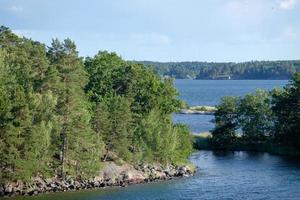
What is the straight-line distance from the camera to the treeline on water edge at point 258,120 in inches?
4328

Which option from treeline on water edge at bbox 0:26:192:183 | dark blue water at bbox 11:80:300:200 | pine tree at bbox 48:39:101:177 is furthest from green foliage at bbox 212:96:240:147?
pine tree at bbox 48:39:101:177

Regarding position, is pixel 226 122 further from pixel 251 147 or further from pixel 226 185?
pixel 226 185

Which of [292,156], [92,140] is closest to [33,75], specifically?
[92,140]

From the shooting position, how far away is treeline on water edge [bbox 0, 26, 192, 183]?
68.4 metres

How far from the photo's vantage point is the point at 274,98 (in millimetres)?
114750

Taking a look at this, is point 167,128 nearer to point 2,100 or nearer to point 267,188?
point 267,188

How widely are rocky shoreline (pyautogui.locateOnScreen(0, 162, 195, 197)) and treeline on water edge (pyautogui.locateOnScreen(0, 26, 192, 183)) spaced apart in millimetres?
1171

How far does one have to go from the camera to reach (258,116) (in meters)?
116

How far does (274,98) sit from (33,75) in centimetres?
5167

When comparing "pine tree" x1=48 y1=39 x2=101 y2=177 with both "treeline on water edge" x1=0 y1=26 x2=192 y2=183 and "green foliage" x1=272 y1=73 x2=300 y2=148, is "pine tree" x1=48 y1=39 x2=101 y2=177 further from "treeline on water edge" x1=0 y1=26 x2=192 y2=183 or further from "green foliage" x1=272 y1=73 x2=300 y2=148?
"green foliage" x1=272 y1=73 x2=300 y2=148

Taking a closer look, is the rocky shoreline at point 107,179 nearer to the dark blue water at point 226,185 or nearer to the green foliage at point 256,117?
the dark blue water at point 226,185

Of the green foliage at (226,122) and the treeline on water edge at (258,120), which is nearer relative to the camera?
the treeline on water edge at (258,120)

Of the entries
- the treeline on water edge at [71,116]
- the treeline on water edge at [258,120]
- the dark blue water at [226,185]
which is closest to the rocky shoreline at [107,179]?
the treeline on water edge at [71,116]

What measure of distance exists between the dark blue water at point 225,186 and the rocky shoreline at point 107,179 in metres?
2.32
